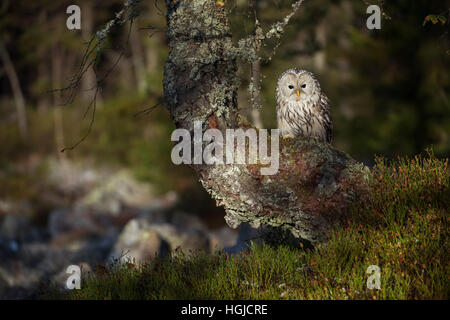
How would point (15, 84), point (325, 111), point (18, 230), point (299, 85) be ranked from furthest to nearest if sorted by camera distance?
point (15, 84)
point (18, 230)
point (325, 111)
point (299, 85)

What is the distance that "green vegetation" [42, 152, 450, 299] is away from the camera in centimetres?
336

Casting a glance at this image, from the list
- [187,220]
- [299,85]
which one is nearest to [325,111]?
[299,85]

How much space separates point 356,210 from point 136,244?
546 centimetres

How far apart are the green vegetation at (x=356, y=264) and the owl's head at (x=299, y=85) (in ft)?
4.75

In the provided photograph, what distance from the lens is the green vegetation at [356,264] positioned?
3.36 metres

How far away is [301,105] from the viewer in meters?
5.29

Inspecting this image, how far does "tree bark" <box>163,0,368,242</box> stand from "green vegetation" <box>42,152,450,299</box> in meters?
0.23

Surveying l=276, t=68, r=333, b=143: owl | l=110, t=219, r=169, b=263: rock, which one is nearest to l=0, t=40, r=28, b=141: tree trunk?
l=110, t=219, r=169, b=263: rock

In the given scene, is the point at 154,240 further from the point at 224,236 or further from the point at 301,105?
the point at 301,105

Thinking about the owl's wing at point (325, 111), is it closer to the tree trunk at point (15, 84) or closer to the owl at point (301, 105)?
the owl at point (301, 105)

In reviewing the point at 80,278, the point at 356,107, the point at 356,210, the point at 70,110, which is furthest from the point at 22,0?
the point at 356,210

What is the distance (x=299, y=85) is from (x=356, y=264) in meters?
2.39

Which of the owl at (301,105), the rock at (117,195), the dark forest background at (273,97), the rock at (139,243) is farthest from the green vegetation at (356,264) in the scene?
the rock at (117,195)
